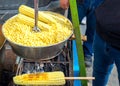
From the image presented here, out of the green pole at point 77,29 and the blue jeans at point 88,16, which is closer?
the green pole at point 77,29

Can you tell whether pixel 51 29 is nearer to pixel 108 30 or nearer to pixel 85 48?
pixel 108 30

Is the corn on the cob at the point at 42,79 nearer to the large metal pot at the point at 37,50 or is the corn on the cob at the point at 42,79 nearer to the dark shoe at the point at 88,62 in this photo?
the large metal pot at the point at 37,50

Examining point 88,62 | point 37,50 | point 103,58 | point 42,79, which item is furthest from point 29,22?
point 88,62

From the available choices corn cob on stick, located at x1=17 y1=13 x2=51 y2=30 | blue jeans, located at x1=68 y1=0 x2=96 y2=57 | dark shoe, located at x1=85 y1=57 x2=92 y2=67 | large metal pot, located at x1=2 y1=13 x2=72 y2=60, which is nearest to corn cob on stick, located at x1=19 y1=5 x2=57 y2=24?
corn cob on stick, located at x1=17 y1=13 x2=51 y2=30

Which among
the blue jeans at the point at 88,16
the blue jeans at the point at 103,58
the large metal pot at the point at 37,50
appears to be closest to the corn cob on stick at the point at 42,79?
the large metal pot at the point at 37,50

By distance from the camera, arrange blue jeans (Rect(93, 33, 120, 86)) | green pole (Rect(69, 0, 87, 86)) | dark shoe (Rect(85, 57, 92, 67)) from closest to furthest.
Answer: green pole (Rect(69, 0, 87, 86)) → blue jeans (Rect(93, 33, 120, 86)) → dark shoe (Rect(85, 57, 92, 67))

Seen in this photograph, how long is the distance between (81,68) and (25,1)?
1102 mm

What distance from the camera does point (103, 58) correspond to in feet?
5.03

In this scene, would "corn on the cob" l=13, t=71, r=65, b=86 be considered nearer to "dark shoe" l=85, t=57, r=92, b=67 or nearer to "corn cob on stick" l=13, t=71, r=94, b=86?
"corn cob on stick" l=13, t=71, r=94, b=86

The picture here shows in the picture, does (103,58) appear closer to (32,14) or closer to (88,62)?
(32,14)

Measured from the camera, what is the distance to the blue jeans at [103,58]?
4.53 feet

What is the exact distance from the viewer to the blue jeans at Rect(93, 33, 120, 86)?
4.53 feet

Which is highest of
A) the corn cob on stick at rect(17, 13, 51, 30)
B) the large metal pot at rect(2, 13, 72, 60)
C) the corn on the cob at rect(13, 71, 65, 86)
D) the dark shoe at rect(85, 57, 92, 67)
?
the corn cob on stick at rect(17, 13, 51, 30)

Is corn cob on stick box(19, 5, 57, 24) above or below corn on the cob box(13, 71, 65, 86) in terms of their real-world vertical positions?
above
